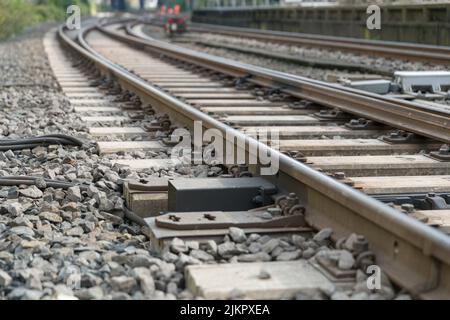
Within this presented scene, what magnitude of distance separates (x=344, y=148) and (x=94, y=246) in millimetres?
2056

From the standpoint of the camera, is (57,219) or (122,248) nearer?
(122,248)

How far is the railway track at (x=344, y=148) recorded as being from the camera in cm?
293

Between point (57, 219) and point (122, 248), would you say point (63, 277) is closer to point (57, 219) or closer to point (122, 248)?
point (122, 248)

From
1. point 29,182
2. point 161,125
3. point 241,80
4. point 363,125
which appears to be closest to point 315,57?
point 241,80

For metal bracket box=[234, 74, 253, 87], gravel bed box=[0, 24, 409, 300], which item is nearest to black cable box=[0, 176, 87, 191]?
gravel bed box=[0, 24, 409, 300]

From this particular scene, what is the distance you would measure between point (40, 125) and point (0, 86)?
394 cm

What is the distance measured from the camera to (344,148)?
512 centimetres

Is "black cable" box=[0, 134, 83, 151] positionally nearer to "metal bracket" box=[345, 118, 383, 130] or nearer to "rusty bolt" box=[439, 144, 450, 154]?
"metal bracket" box=[345, 118, 383, 130]

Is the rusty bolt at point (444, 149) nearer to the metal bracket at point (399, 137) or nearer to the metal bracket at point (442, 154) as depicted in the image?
the metal bracket at point (442, 154)

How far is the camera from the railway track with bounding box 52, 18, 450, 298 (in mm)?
2930

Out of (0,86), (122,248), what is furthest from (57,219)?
(0,86)

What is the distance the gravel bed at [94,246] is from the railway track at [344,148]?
0.43 feet

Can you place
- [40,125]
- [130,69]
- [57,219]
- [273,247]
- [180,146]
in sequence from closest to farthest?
[273,247]
[57,219]
[180,146]
[40,125]
[130,69]
